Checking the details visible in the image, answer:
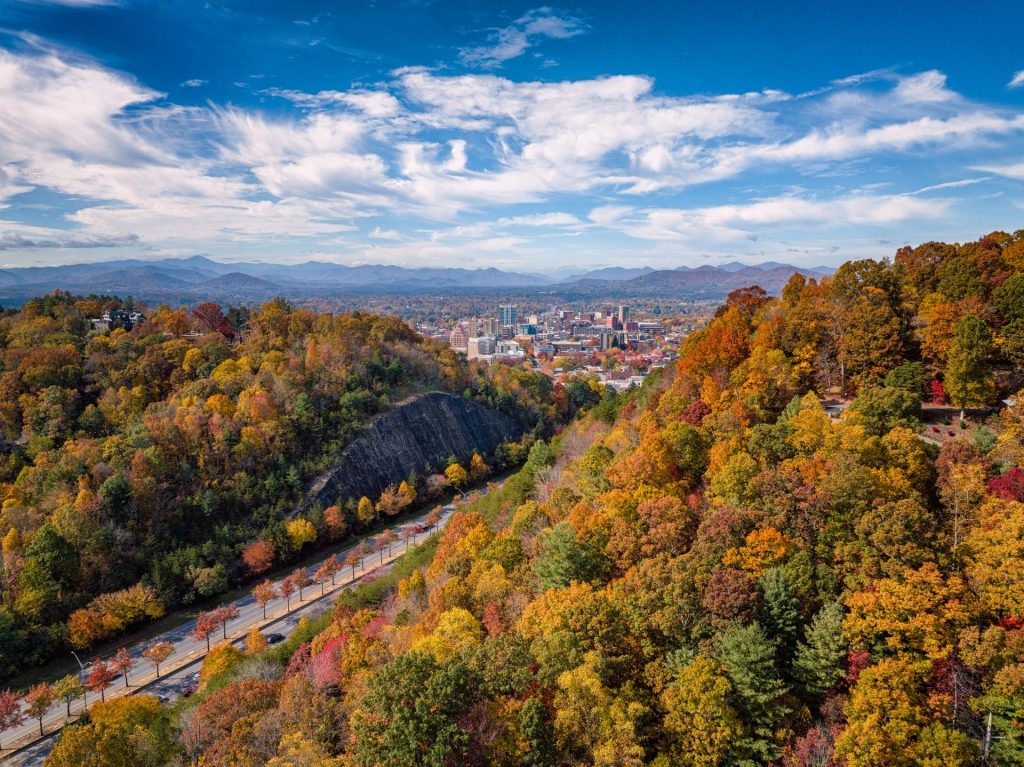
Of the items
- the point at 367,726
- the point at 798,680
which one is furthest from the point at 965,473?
the point at 367,726

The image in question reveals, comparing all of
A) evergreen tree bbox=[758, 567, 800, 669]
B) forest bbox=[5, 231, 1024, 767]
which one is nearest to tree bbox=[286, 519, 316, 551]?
forest bbox=[5, 231, 1024, 767]

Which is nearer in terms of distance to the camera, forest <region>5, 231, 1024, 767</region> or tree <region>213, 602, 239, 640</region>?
forest <region>5, 231, 1024, 767</region>

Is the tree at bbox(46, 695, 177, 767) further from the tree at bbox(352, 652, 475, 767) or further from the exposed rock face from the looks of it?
the exposed rock face

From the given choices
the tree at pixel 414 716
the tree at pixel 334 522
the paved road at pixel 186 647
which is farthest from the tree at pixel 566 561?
the tree at pixel 334 522

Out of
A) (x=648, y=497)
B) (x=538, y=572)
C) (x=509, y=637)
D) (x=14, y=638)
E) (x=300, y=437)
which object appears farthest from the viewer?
(x=300, y=437)

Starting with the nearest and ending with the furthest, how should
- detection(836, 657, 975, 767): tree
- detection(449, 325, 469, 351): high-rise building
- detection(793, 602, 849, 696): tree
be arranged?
detection(836, 657, 975, 767): tree < detection(793, 602, 849, 696): tree < detection(449, 325, 469, 351): high-rise building

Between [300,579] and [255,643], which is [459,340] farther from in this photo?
[255,643]

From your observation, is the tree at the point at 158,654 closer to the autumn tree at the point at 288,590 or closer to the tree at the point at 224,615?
the tree at the point at 224,615

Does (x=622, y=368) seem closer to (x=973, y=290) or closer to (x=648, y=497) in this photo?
(x=973, y=290)
